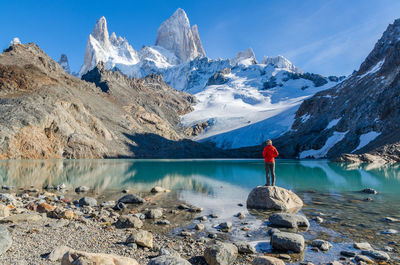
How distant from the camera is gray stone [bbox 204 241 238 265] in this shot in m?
7.11

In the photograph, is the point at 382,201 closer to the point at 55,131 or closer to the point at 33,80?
the point at 55,131

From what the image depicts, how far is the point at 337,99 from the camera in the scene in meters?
118

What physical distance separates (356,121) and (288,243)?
9398 cm

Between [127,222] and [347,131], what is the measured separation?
96.2 metres

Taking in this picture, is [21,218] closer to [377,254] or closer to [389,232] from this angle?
[377,254]

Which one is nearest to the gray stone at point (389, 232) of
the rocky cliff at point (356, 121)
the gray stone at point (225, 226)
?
the gray stone at point (225, 226)

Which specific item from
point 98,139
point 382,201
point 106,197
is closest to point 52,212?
point 106,197

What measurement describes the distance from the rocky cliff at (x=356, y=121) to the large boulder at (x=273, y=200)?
5181 cm

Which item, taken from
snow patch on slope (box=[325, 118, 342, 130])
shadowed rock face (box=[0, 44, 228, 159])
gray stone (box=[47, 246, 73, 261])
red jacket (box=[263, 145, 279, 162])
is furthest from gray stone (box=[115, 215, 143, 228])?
snow patch on slope (box=[325, 118, 342, 130])

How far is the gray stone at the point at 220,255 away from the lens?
23.3 feet

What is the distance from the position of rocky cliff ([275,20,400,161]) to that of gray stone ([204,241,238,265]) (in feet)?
196

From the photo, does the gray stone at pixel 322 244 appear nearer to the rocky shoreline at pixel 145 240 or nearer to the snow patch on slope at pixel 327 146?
the rocky shoreline at pixel 145 240

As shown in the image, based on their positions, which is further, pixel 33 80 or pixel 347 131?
pixel 347 131

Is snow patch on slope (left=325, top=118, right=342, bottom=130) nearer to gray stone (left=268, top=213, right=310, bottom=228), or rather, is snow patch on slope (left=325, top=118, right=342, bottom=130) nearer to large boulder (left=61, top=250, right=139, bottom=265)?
gray stone (left=268, top=213, right=310, bottom=228)
